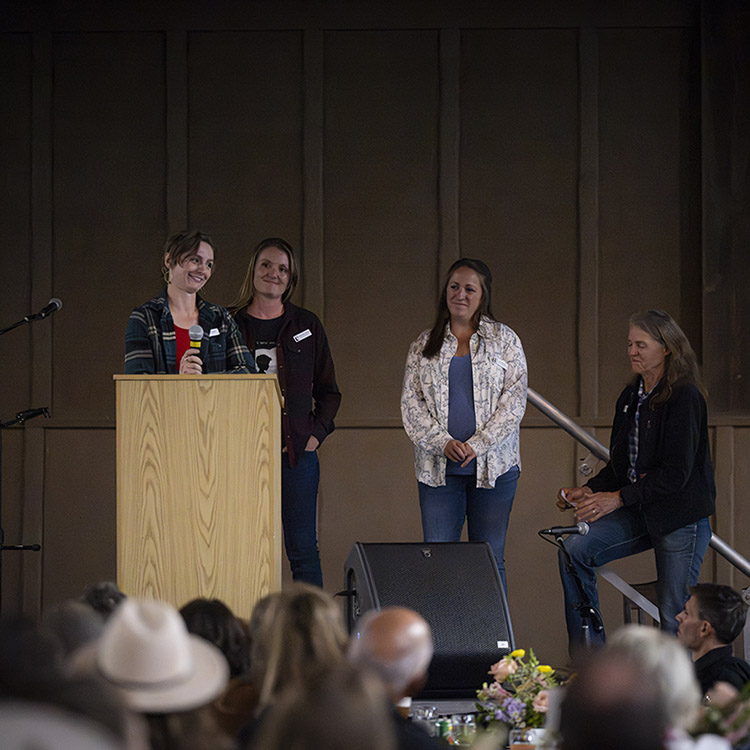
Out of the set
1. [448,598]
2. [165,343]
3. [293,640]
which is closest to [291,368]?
[165,343]

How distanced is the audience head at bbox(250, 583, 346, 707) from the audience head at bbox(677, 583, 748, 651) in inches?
60.3

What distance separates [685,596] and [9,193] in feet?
13.7

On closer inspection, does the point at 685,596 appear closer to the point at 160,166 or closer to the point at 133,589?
the point at 133,589

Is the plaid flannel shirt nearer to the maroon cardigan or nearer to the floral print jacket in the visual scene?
the maroon cardigan

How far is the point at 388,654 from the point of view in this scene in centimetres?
207

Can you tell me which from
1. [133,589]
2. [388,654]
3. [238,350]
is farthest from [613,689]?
[238,350]

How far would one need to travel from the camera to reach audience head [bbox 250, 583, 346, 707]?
2.10 m

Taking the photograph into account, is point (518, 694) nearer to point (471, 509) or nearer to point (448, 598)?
point (448, 598)

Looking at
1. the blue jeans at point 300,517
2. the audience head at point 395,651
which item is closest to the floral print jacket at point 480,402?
the blue jeans at point 300,517

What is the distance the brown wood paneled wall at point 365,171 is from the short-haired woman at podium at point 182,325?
7.16 feet

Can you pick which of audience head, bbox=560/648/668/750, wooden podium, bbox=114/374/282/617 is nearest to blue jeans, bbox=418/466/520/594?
wooden podium, bbox=114/374/282/617

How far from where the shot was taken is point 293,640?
218 cm

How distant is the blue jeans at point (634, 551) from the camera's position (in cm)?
418

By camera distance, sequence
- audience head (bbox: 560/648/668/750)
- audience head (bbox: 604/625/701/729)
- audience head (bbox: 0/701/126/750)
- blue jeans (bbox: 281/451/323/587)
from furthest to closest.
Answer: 1. blue jeans (bbox: 281/451/323/587)
2. audience head (bbox: 604/625/701/729)
3. audience head (bbox: 560/648/668/750)
4. audience head (bbox: 0/701/126/750)
